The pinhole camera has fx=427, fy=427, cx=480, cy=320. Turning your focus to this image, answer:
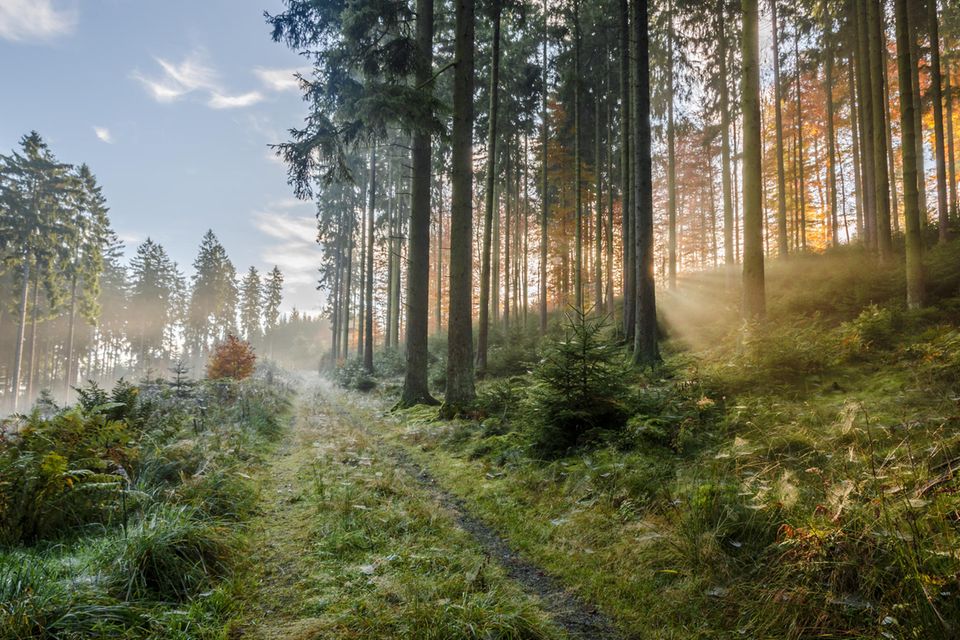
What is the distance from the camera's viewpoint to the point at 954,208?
1458 centimetres

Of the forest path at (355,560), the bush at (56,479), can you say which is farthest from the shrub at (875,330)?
the bush at (56,479)

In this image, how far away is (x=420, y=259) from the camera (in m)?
13.0

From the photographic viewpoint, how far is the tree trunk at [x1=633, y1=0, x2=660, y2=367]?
10711mm

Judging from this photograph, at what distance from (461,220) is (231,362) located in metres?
15.3

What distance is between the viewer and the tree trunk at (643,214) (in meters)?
10.7

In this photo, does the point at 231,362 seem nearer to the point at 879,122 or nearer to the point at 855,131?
the point at 879,122

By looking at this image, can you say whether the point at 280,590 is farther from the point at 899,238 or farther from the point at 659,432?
the point at 899,238

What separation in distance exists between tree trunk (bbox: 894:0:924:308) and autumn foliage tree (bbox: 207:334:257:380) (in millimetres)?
22964

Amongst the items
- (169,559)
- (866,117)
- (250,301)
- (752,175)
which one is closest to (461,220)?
(752,175)

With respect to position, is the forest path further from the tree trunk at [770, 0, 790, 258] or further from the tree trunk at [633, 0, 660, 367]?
the tree trunk at [770, 0, 790, 258]

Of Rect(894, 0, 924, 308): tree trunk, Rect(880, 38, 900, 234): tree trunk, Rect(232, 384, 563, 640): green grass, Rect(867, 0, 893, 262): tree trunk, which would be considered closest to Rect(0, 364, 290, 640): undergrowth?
Rect(232, 384, 563, 640): green grass

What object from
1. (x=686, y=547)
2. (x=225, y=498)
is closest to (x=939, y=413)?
(x=686, y=547)

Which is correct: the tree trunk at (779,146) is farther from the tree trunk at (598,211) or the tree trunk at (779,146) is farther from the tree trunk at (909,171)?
the tree trunk at (909,171)

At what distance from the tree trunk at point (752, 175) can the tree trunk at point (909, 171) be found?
2623 mm
